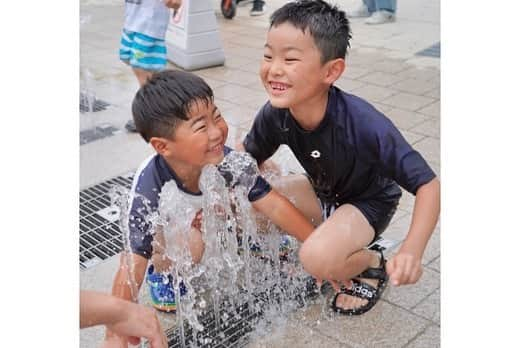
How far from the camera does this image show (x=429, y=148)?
3482 millimetres

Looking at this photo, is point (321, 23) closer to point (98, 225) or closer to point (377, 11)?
point (98, 225)

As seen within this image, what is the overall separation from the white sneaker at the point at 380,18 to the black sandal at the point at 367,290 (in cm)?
458

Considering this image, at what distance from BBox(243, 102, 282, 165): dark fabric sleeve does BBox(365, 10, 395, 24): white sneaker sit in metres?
4.45

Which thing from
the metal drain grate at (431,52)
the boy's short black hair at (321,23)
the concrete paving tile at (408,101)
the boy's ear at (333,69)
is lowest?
the concrete paving tile at (408,101)

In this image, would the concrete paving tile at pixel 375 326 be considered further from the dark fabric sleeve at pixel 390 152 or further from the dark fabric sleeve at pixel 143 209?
the dark fabric sleeve at pixel 143 209

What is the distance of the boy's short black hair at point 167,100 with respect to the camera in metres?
2.06

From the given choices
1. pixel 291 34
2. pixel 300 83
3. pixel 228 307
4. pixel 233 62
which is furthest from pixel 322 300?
pixel 233 62

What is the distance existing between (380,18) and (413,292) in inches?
185

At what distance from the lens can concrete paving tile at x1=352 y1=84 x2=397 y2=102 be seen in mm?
4338

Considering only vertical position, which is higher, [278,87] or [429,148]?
[278,87]

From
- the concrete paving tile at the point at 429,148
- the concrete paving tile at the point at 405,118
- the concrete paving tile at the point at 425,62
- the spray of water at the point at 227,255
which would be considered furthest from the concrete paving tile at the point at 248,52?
the spray of water at the point at 227,255

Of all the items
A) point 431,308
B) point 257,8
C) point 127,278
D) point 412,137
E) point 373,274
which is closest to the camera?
point 127,278

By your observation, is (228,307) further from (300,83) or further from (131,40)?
(131,40)

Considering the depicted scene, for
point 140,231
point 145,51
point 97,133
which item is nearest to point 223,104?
point 145,51
